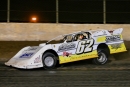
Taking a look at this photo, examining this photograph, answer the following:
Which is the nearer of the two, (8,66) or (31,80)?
(31,80)

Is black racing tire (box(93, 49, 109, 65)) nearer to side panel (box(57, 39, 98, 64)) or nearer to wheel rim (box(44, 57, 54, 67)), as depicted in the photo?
side panel (box(57, 39, 98, 64))

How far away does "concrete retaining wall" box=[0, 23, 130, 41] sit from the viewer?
77.0ft

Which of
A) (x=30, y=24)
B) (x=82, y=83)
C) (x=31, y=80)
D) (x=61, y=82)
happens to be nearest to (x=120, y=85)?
(x=82, y=83)

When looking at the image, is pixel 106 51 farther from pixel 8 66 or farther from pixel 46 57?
pixel 8 66

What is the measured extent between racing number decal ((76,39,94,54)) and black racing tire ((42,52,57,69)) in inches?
49.5

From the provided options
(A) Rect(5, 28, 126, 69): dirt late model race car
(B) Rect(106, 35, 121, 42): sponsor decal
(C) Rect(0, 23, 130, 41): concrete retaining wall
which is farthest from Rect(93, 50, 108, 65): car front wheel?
(C) Rect(0, 23, 130, 41): concrete retaining wall

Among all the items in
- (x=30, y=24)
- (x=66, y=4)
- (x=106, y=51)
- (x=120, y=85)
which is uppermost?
(x=66, y=4)

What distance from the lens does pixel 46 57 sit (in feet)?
48.5

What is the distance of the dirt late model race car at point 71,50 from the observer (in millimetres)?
14531

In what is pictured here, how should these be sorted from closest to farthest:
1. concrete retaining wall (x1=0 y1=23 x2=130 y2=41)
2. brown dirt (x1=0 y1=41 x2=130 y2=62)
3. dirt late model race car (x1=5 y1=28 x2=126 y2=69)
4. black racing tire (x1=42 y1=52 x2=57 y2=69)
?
dirt late model race car (x1=5 y1=28 x2=126 y2=69) → black racing tire (x1=42 y1=52 x2=57 y2=69) → brown dirt (x1=0 y1=41 x2=130 y2=62) → concrete retaining wall (x1=0 y1=23 x2=130 y2=41)

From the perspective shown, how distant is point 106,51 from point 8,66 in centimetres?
473

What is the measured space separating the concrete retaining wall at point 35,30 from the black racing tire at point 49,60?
28.2ft

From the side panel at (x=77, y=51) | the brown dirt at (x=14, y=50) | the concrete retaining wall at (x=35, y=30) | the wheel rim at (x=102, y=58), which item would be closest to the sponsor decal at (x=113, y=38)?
the wheel rim at (x=102, y=58)

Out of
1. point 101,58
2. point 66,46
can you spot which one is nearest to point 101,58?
point 101,58
